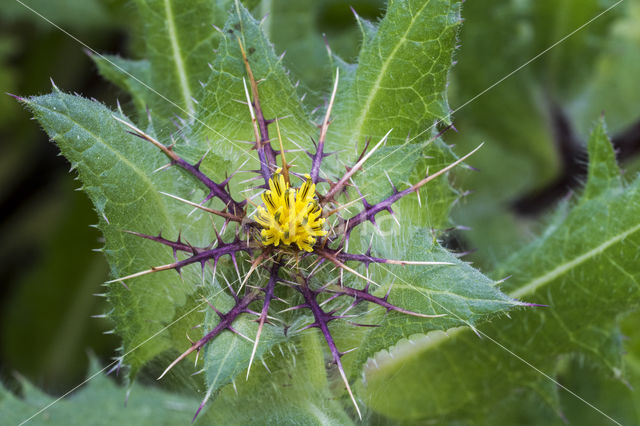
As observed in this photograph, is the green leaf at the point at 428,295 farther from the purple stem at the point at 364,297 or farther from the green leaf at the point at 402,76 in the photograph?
the green leaf at the point at 402,76

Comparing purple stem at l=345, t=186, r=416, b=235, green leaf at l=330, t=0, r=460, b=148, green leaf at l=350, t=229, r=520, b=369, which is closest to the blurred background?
green leaf at l=330, t=0, r=460, b=148

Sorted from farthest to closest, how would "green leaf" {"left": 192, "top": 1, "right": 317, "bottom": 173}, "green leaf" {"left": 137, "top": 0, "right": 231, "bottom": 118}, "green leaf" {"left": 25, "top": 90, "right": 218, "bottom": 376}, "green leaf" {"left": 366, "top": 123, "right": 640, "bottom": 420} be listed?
"green leaf" {"left": 137, "top": 0, "right": 231, "bottom": 118} → "green leaf" {"left": 366, "top": 123, "right": 640, "bottom": 420} → "green leaf" {"left": 192, "top": 1, "right": 317, "bottom": 173} → "green leaf" {"left": 25, "top": 90, "right": 218, "bottom": 376}

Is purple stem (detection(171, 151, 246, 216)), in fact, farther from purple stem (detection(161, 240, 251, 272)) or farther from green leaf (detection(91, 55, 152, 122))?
green leaf (detection(91, 55, 152, 122))

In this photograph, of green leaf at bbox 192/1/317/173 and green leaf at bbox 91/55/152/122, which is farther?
green leaf at bbox 91/55/152/122

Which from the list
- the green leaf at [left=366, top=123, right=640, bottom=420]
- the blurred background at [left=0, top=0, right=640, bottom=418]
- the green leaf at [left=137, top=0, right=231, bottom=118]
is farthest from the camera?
the blurred background at [left=0, top=0, right=640, bottom=418]

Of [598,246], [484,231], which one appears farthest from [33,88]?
[598,246]

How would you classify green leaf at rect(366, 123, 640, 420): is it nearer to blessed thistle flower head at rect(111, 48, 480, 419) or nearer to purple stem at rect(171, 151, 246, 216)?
blessed thistle flower head at rect(111, 48, 480, 419)

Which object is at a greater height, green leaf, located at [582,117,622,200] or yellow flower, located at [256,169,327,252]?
yellow flower, located at [256,169,327,252]

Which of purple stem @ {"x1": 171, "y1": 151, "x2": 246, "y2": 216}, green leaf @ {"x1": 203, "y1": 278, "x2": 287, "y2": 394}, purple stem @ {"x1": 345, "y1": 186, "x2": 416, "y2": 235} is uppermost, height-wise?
purple stem @ {"x1": 171, "y1": 151, "x2": 246, "y2": 216}
